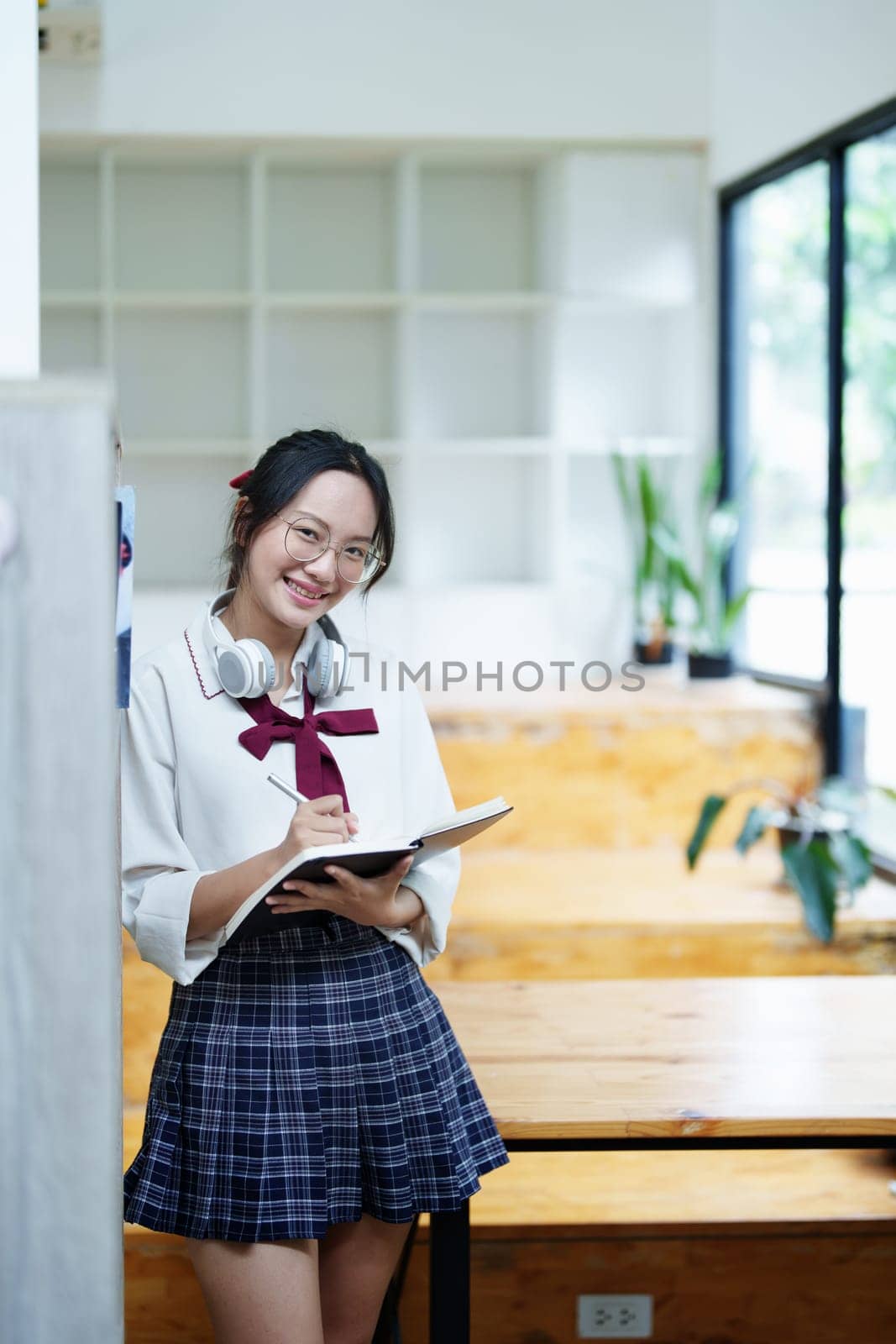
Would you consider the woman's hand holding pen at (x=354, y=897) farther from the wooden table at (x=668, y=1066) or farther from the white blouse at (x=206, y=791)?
the wooden table at (x=668, y=1066)

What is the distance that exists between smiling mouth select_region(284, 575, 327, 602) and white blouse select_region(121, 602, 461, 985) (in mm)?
94

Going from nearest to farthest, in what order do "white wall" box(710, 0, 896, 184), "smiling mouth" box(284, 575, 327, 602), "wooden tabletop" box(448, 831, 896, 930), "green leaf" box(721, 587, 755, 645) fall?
1. "smiling mouth" box(284, 575, 327, 602)
2. "wooden tabletop" box(448, 831, 896, 930)
3. "white wall" box(710, 0, 896, 184)
4. "green leaf" box(721, 587, 755, 645)

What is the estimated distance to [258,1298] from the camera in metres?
1.45

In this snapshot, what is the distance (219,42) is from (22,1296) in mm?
4309

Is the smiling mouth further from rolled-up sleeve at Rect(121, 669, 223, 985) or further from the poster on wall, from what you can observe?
the poster on wall

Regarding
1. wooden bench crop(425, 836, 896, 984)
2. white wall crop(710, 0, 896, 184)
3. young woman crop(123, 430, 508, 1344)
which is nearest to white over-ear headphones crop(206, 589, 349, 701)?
young woman crop(123, 430, 508, 1344)

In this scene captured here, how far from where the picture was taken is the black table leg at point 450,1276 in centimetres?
165

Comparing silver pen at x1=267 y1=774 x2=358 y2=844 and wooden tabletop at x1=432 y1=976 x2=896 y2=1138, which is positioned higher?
silver pen at x1=267 y1=774 x2=358 y2=844

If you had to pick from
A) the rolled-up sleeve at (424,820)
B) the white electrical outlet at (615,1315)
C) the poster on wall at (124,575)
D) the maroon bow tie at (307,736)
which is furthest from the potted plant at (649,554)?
the poster on wall at (124,575)

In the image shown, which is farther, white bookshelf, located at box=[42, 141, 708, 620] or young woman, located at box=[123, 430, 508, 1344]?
white bookshelf, located at box=[42, 141, 708, 620]

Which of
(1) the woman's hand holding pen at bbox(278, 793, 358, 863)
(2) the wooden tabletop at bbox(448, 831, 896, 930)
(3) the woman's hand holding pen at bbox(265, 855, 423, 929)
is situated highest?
(1) the woman's hand holding pen at bbox(278, 793, 358, 863)

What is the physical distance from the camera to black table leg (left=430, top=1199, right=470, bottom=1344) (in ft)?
5.42

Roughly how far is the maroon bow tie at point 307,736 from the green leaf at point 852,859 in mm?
2061

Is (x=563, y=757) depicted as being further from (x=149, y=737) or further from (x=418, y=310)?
(x=149, y=737)
